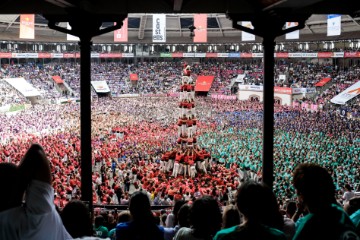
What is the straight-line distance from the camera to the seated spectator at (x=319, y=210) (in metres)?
2.51

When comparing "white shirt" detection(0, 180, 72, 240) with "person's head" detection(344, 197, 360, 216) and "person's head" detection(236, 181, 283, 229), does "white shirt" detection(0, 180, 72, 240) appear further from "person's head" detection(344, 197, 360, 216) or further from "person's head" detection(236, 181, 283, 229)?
"person's head" detection(344, 197, 360, 216)

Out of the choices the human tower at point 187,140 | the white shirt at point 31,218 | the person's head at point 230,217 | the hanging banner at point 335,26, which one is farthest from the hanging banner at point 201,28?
the white shirt at point 31,218

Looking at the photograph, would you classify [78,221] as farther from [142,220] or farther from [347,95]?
[347,95]

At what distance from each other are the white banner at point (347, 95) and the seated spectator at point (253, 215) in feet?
147

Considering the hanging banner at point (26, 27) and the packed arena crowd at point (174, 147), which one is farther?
the hanging banner at point (26, 27)

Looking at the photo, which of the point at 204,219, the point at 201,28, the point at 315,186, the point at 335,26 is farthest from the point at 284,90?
the point at 315,186

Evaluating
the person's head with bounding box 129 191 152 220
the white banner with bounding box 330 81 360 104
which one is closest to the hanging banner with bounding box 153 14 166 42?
the white banner with bounding box 330 81 360 104


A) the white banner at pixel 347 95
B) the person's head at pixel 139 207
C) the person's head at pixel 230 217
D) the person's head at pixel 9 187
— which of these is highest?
the white banner at pixel 347 95

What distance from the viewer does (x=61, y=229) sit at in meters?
2.77

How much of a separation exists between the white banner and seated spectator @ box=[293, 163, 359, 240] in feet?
147

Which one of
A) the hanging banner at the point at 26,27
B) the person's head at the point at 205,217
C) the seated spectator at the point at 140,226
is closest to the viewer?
the person's head at the point at 205,217

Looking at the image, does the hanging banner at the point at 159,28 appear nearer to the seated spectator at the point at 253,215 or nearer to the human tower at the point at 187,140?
the human tower at the point at 187,140

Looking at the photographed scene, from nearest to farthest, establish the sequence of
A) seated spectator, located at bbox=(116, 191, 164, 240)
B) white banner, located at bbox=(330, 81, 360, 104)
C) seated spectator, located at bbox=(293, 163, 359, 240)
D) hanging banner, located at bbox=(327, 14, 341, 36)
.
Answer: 1. seated spectator, located at bbox=(293, 163, 359, 240)
2. seated spectator, located at bbox=(116, 191, 164, 240)
3. hanging banner, located at bbox=(327, 14, 341, 36)
4. white banner, located at bbox=(330, 81, 360, 104)

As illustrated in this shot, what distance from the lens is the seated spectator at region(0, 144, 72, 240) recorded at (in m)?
2.61
